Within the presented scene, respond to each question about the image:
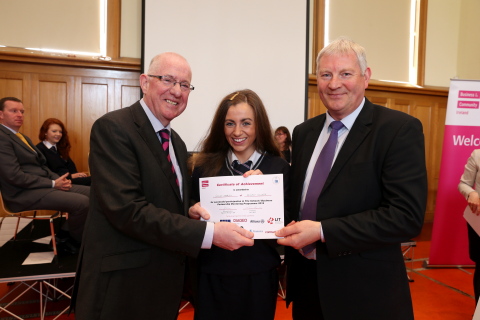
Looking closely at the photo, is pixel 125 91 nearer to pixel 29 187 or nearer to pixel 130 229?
pixel 29 187

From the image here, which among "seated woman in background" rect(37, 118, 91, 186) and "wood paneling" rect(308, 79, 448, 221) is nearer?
"seated woman in background" rect(37, 118, 91, 186)

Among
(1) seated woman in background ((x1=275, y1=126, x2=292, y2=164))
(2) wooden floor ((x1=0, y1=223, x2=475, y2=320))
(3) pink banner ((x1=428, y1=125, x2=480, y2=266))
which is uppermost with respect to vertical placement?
(1) seated woman in background ((x1=275, y1=126, x2=292, y2=164))

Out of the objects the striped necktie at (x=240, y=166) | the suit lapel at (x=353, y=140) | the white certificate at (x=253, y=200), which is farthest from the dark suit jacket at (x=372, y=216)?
the striped necktie at (x=240, y=166)

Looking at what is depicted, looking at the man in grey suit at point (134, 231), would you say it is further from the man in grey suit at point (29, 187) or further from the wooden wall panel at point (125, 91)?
the wooden wall panel at point (125, 91)

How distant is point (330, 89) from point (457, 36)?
7.90 metres

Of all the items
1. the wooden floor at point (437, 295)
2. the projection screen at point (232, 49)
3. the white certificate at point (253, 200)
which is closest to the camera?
the white certificate at point (253, 200)

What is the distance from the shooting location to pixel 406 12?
294 inches

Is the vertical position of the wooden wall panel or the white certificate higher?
the wooden wall panel

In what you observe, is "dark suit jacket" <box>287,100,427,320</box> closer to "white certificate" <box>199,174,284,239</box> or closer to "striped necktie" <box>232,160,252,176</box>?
"white certificate" <box>199,174,284,239</box>

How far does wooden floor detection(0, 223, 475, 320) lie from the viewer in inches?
138

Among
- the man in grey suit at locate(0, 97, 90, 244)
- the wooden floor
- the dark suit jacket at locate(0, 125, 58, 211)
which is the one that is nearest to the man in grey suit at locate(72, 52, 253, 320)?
the wooden floor

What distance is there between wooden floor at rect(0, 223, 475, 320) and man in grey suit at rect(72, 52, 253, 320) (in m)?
2.02

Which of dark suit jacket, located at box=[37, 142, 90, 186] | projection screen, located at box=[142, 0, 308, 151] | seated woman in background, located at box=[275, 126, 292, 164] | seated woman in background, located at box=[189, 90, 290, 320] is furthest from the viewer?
seated woman in background, located at box=[275, 126, 292, 164]

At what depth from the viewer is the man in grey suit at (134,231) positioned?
1.52 metres
